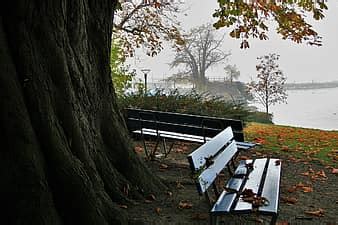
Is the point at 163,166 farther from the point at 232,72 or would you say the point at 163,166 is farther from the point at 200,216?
the point at 232,72

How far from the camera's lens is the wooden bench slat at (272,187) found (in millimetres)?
3448

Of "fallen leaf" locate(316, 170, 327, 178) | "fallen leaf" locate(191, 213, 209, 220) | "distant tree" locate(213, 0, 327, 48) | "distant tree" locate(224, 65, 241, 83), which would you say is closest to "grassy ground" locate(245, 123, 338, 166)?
"fallen leaf" locate(316, 170, 327, 178)

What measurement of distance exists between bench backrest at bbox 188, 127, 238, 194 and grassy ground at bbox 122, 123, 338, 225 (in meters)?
0.44

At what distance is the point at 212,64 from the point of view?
32062mm

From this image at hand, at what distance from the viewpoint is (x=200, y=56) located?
3150 cm

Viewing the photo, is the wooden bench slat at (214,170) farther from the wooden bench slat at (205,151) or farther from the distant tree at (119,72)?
the distant tree at (119,72)

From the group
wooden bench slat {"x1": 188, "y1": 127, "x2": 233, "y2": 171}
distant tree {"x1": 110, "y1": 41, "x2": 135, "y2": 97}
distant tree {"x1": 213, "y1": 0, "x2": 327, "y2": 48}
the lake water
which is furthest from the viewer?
the lake water

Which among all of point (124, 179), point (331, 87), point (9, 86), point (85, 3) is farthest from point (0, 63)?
point (331, 87)

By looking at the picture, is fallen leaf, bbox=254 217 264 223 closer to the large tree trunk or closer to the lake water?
the large tree trunk

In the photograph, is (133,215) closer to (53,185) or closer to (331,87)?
(53,185)

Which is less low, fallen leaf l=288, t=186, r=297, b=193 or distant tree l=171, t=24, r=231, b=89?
distant tree l=171, t=24, r=231, b=89

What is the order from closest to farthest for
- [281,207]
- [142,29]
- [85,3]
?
[85,3] < [281,207] < [142,29]

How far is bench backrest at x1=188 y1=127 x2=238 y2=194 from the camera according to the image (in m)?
3.86

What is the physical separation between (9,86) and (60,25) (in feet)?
2.97
